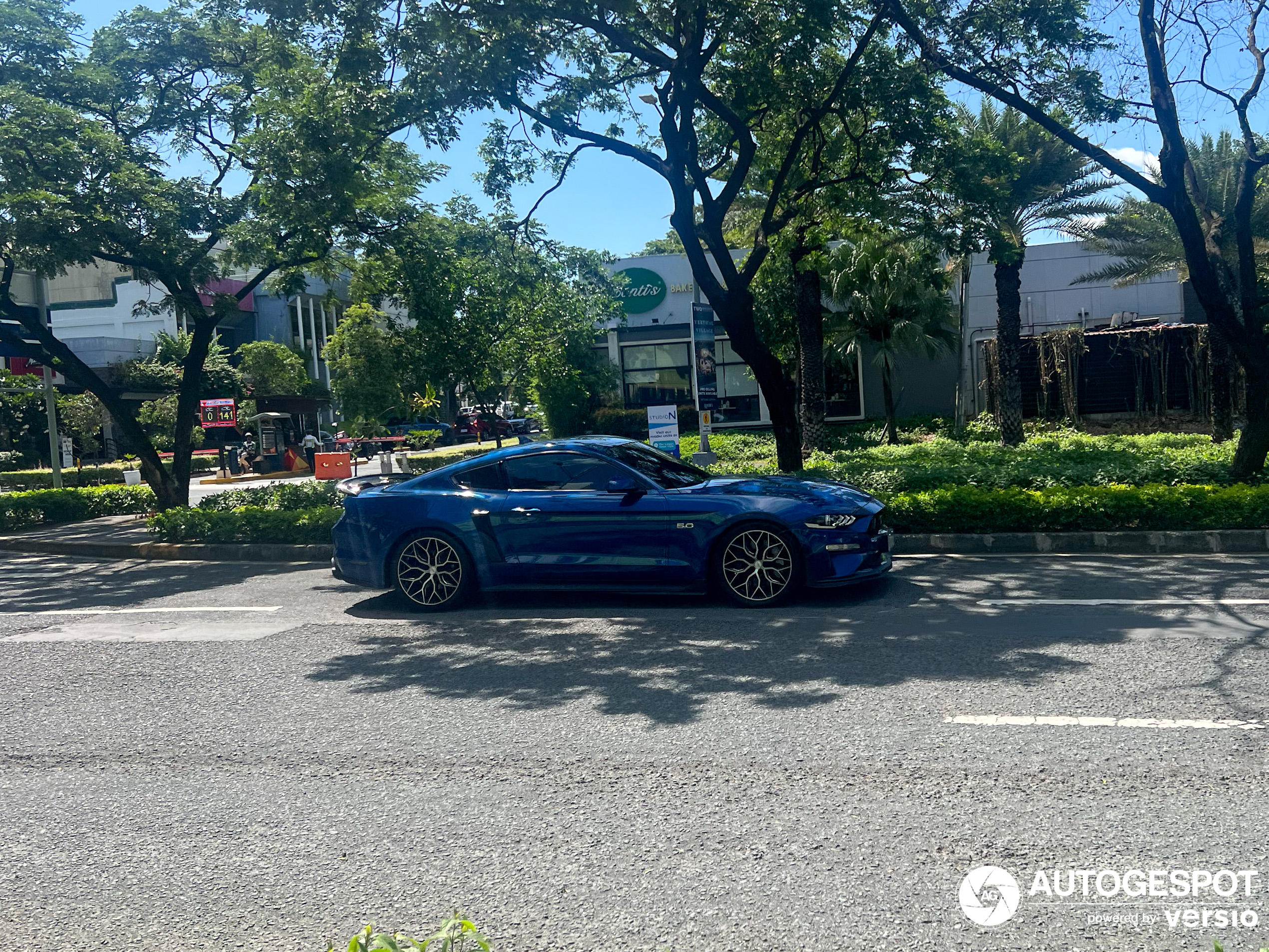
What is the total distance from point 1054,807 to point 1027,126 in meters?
21.7

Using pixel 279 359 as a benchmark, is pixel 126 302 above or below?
above

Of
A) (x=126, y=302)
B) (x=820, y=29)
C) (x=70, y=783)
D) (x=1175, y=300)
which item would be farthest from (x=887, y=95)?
(x=126, y=302)

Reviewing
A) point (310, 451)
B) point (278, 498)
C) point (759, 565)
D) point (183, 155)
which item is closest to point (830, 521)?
point (759, 565)

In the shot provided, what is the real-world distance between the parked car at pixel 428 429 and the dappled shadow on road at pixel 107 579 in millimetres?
36981

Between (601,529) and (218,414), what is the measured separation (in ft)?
117

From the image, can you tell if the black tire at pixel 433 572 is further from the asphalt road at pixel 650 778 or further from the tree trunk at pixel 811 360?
the tree trunk at pixel 811 360

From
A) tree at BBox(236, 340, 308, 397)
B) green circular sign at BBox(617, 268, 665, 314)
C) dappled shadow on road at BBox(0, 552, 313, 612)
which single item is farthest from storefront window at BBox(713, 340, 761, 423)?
tree at BBox(236, 340, 308, 397)

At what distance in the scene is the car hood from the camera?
7973 mm

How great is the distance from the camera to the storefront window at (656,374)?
110 feet

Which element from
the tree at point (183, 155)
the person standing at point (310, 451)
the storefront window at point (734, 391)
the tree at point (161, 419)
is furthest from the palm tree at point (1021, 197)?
the tree at point (161, 419)

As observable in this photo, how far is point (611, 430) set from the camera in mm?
32094

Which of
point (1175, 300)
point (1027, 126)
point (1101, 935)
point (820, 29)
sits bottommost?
point (1101, 935)

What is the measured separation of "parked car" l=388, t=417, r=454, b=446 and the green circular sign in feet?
66.9

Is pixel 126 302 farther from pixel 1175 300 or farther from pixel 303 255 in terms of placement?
pixel 1175 300
